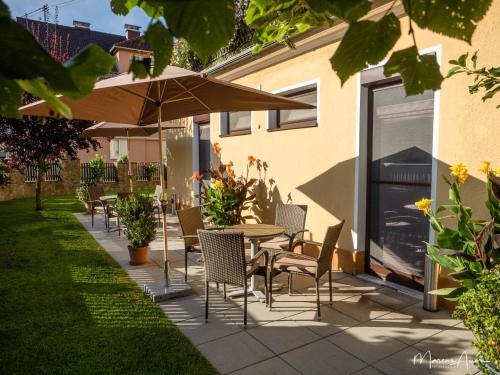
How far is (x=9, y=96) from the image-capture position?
656 mm

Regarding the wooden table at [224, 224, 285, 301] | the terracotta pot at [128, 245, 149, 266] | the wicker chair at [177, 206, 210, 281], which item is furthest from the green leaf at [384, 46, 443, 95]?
the terracotta pot at [128, 245, 149, 266]

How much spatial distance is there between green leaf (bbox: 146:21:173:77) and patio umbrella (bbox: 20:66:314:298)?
3.14 meters

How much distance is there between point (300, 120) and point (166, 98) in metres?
2.79

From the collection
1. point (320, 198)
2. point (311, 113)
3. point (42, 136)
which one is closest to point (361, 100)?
point (311, 113)

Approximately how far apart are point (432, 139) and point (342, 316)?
2620mm

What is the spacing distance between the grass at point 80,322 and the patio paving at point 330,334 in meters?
0.32

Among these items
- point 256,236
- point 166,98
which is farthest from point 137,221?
point 256,236

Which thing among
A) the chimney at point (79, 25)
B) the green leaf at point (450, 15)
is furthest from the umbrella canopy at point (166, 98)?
the chimney at point (79, 25)

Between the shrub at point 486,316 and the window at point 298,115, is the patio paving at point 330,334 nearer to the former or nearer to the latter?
the shrub at point 486,316

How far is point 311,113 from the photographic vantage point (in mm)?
6621

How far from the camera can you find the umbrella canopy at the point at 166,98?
4106 mm

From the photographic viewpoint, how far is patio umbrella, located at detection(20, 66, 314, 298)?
412cm

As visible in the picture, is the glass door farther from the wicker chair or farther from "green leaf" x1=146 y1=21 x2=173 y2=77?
"green leaf" x1=146 y1=21 x2=173 y2=77

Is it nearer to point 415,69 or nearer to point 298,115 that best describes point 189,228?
point 298,115
